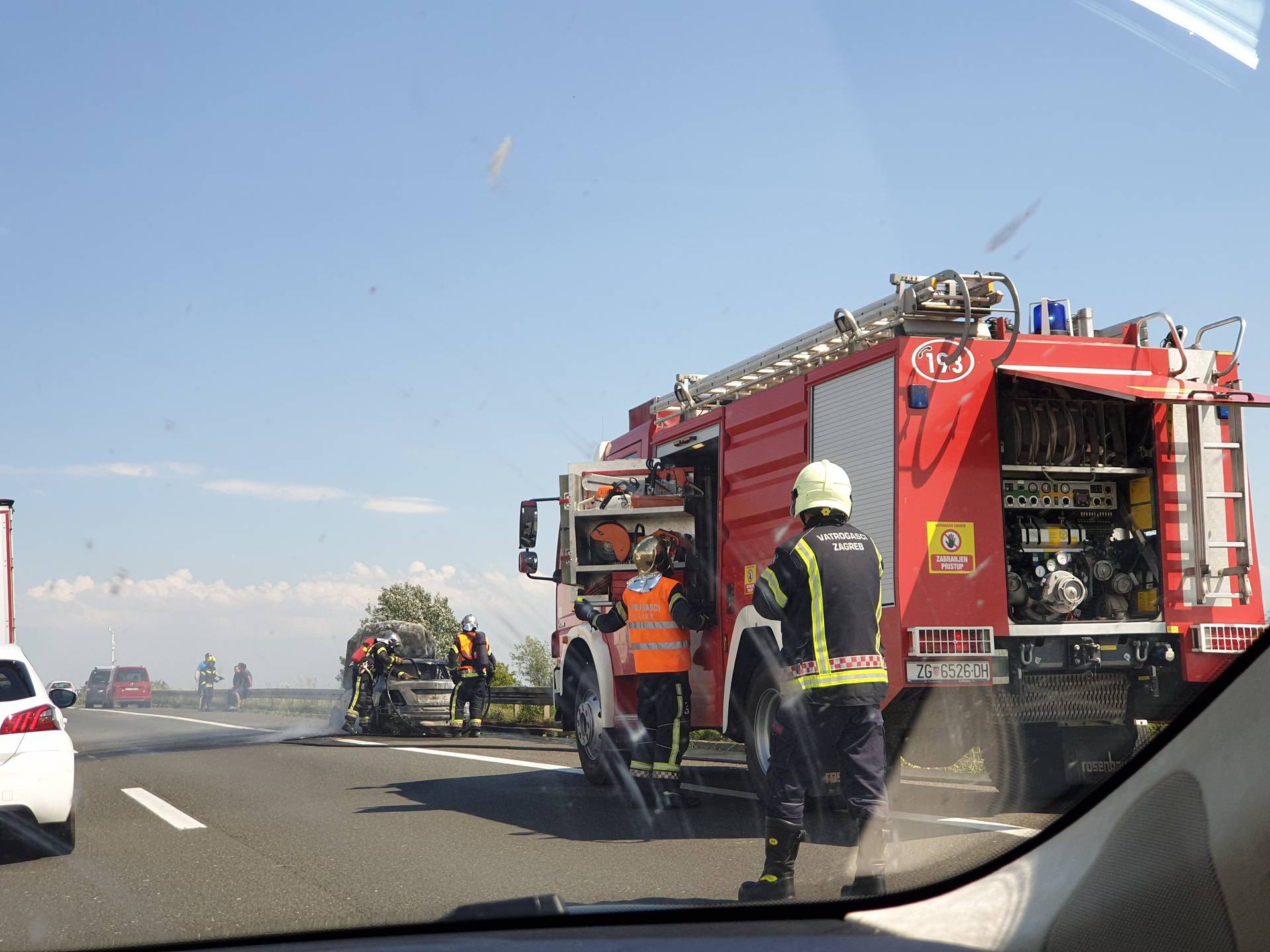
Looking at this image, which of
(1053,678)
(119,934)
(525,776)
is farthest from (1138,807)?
(525,776)

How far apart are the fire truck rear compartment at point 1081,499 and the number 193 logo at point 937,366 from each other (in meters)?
0.31

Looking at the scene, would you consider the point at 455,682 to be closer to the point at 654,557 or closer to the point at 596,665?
the point at 596,665

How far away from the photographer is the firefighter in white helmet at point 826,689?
5328mm

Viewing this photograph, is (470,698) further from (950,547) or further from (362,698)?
(950,547)

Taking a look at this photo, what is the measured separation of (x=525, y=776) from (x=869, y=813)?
6544 mm

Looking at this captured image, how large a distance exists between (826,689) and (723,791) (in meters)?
4.88

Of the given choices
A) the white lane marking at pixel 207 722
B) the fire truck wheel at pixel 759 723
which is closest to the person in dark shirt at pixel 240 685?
the white lane marking at pixel 207 722

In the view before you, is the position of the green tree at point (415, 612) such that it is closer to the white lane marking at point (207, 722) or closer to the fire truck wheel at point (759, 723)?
the white lane marking at point (207, 722)

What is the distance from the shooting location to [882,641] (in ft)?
23.2

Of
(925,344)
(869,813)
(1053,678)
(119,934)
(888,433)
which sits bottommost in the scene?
(119,934)

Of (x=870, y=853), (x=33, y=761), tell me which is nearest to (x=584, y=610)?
(x=33, y=761)

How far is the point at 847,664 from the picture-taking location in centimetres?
552

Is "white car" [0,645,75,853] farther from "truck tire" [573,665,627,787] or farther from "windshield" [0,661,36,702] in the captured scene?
"truck tire" [573,665,627,787]

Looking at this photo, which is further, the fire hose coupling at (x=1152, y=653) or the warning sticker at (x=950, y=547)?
the fire hose coupling at (x=1152, y=653)
